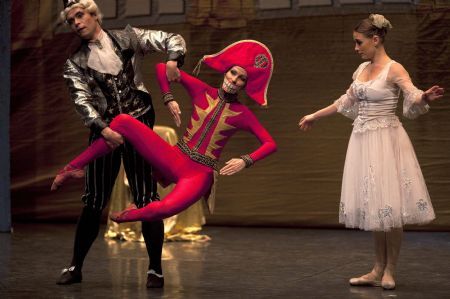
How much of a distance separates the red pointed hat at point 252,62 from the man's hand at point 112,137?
1.99ft

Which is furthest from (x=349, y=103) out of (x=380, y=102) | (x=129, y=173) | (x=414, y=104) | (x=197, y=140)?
(x=129, y=173)

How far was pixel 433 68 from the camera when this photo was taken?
7016mm

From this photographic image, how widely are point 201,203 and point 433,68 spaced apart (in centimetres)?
194

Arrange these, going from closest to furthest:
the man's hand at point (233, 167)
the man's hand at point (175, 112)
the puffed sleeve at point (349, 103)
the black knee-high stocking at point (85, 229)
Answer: the man's hand at point (233, 167) → the man's hand at point (175, 112) → the black knee-high stocking at point (85, 229) → the puffed sleeve at point (349, 103)

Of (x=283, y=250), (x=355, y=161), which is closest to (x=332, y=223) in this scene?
(x=283, y=250)

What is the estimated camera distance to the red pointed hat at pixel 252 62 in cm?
447

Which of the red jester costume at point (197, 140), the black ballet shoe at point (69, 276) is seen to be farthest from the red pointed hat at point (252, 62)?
the black ballet shoe at point (69, 276)

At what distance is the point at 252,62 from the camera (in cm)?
447

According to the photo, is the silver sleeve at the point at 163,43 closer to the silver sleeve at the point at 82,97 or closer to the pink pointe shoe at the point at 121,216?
the silver sleeve at the point at 82,97

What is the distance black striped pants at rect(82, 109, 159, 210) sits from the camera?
4.48 metres

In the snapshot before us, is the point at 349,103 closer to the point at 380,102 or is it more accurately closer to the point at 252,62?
the point at 380,102

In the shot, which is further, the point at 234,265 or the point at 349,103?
the point at 234,265

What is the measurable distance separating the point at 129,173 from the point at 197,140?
1.18 feet

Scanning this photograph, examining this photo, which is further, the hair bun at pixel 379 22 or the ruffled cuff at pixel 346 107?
the ruffled cuff at pixel 346 107
